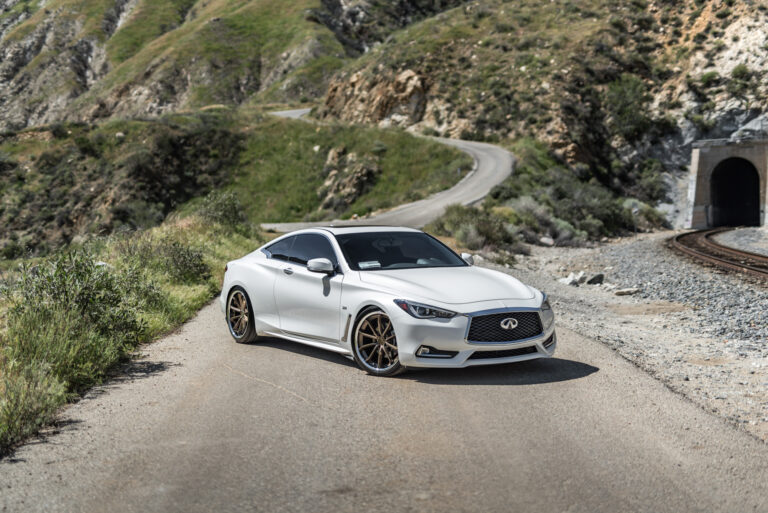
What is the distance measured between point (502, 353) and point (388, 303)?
1240 mm

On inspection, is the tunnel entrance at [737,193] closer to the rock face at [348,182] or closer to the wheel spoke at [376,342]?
→ the rock face at [348,182]

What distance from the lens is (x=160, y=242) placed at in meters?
15.0

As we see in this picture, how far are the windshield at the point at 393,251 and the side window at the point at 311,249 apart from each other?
0.17 m

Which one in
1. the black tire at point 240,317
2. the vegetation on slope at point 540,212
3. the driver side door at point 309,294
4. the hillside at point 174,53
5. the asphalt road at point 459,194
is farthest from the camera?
the hillside at point 174,53

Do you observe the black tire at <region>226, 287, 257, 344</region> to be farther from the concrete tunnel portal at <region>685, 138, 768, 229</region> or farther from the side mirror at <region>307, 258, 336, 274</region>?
the concrete tunnel portal at <region>685, 138, 768, 229</region>

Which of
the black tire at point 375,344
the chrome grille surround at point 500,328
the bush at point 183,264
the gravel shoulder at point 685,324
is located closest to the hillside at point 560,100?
the gravel shoulder at point 685,324

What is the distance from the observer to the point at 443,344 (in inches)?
252

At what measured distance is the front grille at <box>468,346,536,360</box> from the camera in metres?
6.53

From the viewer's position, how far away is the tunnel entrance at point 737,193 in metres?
51.8

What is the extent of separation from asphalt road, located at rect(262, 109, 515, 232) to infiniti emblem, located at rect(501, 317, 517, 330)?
78.8 ft

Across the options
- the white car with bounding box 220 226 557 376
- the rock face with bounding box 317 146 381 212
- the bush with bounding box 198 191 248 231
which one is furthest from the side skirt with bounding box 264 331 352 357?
the rock face with bounding box 317 146 381 212

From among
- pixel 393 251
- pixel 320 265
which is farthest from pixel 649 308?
pixel 320 265

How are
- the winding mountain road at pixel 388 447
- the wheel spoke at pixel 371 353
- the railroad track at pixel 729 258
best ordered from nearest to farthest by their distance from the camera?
the winding mountain road at pixel 388 447 → the wheel spoke at pixel 371 353 → the railroad track at pixel 729 258

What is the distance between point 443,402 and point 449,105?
5928 centimetres
